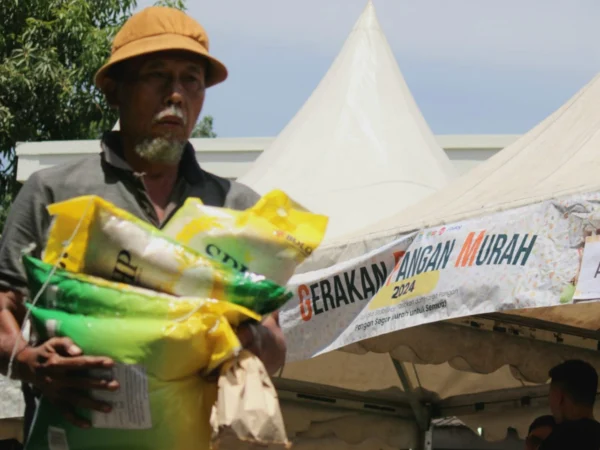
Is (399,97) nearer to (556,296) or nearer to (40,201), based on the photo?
(556,296)

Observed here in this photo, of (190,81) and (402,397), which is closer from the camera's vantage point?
(190,81)

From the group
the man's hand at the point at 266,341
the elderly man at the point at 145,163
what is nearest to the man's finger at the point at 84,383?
the elderly man at the point at 145,163

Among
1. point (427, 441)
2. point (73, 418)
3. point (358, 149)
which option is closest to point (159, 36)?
point (73, 418)

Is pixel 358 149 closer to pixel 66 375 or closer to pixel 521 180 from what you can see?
pixel 521 180

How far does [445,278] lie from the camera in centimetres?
431

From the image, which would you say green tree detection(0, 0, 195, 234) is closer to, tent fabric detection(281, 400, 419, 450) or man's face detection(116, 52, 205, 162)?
tent fabric detection(281, 400, 419, 450)

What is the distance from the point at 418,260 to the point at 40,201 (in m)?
2.47

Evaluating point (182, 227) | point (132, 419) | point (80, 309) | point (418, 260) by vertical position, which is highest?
point (418, 260)

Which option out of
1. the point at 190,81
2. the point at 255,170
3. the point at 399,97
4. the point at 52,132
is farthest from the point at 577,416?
the point at 52,132

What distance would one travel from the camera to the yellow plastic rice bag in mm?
2086

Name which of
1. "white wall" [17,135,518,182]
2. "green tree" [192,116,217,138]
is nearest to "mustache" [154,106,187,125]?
"white wall" [17,135,518,182]

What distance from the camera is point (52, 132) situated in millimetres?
13664

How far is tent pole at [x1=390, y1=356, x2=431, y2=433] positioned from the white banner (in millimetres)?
1873

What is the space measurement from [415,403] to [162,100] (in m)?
4.78
